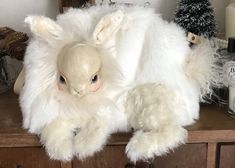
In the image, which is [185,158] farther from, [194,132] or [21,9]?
[21,9]

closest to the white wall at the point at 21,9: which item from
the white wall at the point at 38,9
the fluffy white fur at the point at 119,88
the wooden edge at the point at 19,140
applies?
the white wall at the point at 38,9

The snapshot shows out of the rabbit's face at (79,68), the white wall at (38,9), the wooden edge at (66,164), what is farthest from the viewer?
the white wall at (38,9)

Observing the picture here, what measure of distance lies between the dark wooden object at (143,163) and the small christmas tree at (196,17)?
0.19 m

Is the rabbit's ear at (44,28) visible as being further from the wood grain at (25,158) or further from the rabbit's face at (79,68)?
the wood grain at (25,158)

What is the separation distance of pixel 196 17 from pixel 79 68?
0.32m

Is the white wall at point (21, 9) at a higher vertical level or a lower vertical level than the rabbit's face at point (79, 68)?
higher

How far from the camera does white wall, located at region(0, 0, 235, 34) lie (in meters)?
1.03

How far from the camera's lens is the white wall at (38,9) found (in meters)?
1.03

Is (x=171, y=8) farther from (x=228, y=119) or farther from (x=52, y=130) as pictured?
(x=52, y=130)

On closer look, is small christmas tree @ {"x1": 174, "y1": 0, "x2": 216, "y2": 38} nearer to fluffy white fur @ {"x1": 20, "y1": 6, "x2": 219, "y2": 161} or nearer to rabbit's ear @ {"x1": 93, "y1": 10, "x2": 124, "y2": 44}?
fluffy white fur @ {"x1": 20, "y1": 6, "x2": 219, "y2": 161}

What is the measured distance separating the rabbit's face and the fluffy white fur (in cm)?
2

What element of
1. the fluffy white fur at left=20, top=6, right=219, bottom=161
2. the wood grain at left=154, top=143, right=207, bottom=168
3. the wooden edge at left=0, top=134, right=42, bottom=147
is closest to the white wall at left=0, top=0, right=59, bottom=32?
the fluffy white fur at left=20, top=6, right=219, bottom=161

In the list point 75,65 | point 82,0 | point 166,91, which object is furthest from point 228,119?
point 82,0

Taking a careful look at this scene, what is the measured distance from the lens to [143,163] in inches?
30.5
